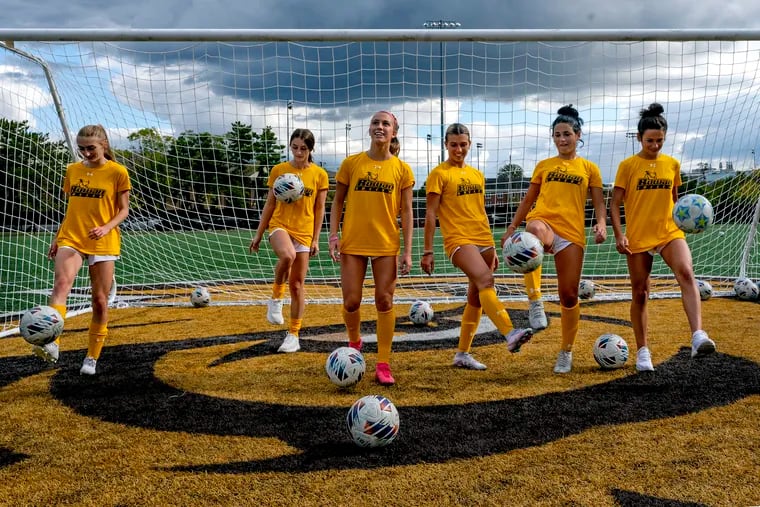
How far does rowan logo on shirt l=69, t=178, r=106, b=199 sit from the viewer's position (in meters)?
5.00

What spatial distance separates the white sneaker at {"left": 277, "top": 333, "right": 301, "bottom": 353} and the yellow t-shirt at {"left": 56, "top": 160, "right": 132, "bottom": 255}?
1817 mm

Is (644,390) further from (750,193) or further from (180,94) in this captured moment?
(750,193)

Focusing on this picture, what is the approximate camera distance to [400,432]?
11.9 feet

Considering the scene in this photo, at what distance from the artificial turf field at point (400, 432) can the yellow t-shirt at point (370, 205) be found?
1091mm

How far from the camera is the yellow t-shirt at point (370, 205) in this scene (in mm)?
4719

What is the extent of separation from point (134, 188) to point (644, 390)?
790cm

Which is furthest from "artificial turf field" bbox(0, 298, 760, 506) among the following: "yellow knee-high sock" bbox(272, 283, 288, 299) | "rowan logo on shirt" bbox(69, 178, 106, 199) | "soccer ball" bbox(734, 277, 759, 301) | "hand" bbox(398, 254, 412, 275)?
"soccer ball" bbox(734, 277, 759, 301)

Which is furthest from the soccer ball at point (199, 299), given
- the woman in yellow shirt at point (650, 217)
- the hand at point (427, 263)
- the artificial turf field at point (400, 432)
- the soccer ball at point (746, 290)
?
the soccer ball at point (746, 290)

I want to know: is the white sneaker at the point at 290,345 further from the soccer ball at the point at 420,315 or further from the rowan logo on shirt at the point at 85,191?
the rowan logo on shirt at the point at 85,191

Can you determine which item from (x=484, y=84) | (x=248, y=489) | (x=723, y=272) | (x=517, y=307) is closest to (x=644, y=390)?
(x=248, y=489)

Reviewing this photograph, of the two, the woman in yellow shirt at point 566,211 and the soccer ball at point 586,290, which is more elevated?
the woman in yellow shirt at point 566,211

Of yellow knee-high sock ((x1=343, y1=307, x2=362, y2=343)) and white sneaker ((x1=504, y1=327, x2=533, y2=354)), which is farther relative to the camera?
yellow knee-high sock ((x1=343, y1=307, x2=362, y2=343))

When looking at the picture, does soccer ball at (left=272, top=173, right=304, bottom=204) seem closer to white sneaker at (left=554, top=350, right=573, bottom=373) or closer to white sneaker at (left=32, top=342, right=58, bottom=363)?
white sneaker at (left=32, top=342, right=58, bottom=363)

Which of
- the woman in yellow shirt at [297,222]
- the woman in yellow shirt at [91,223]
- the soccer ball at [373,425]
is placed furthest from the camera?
the woman in yellow shirt at [297,222]
